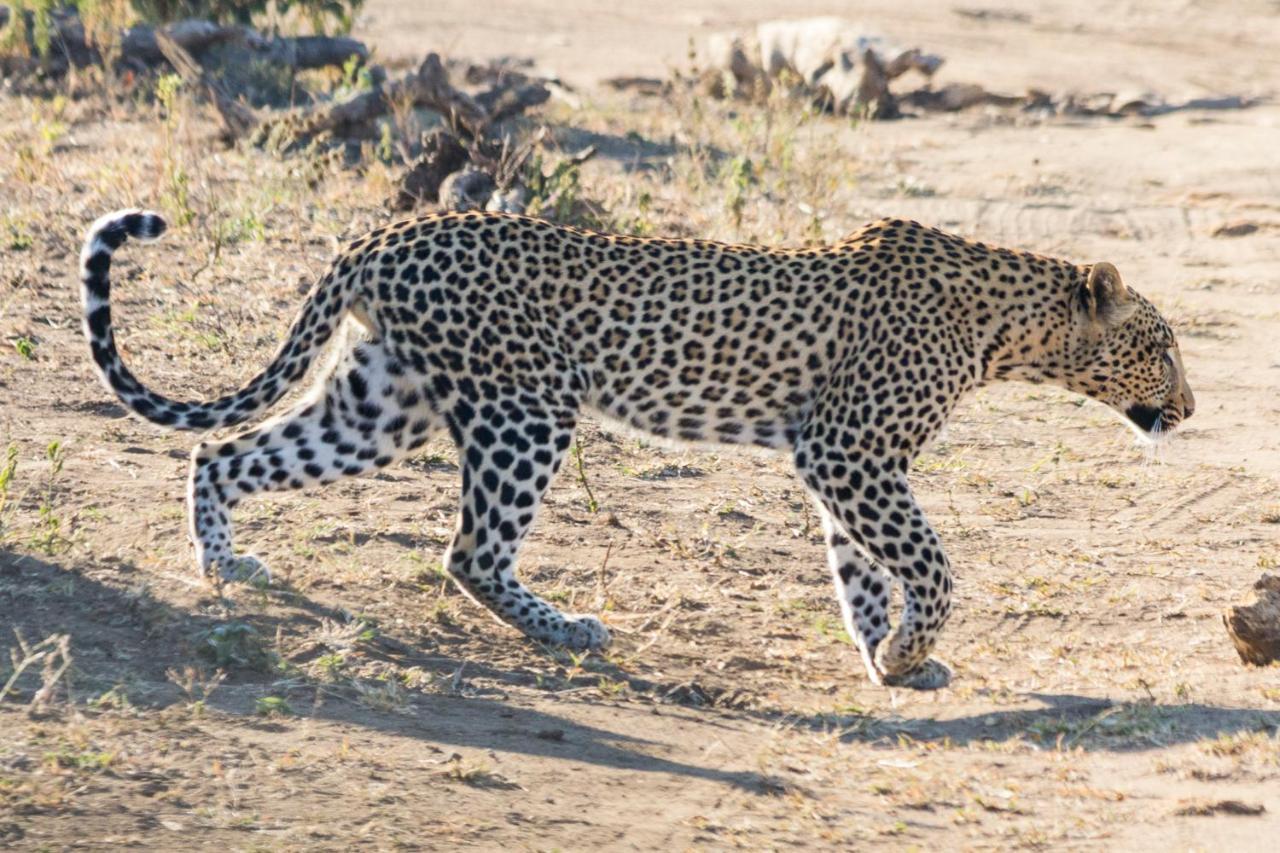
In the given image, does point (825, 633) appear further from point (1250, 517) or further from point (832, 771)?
point (1250, 517)

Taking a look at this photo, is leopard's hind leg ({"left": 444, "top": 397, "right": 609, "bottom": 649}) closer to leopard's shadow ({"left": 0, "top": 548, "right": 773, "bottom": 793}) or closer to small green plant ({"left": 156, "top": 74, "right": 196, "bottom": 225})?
leopard's shadow ({"left": 0, "top": 548, "right": 773, "bottom": 793})

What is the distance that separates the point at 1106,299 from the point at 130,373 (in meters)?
3.49

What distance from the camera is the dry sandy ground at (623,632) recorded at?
5.23m

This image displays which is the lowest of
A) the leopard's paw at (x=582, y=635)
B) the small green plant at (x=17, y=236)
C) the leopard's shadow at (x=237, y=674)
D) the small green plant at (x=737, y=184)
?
the leopard's paw at (x=582, y=635)

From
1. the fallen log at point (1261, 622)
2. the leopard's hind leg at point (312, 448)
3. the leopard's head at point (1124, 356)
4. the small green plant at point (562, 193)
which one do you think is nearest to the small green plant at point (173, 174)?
the small green plant at point (562, 193)

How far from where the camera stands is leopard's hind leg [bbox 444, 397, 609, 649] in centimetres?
643

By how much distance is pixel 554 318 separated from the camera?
6.57 meters

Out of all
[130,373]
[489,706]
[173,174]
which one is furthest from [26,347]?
[489,706]

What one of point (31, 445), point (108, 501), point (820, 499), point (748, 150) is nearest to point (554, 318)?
point (820, 499)

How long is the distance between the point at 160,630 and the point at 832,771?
7.28 feet

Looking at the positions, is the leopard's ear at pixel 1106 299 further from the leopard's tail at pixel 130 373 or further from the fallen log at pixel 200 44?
the fallen log at pixel 200 44

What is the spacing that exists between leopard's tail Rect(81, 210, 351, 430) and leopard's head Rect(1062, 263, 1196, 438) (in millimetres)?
2675

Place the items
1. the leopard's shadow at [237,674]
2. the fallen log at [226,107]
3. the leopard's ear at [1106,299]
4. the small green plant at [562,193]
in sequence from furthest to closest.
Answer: the fallen log at [226,107]
the small green plant at [562,193]
the leopard's ear at [1106,299]
the leopard's shadow at [237,674]

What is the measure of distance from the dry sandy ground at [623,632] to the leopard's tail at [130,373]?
60 cm
